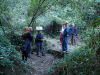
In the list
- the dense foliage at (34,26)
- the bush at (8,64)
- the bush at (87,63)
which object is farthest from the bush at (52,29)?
the bush at (8,64)

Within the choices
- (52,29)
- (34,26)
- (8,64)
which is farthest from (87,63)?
(52,29)

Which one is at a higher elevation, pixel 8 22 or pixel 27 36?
pixel 8 22

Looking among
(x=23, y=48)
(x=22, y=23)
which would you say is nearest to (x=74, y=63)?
(x=23, y=48)

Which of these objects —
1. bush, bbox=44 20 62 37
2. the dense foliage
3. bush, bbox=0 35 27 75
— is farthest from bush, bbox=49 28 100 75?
bush, bbox=44 20 62 37

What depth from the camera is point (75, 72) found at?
3.93 meters

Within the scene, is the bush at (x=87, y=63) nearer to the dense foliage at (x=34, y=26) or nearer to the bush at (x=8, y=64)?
the dense foliage at (x=34, y=26)

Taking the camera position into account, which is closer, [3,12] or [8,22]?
[3,12]

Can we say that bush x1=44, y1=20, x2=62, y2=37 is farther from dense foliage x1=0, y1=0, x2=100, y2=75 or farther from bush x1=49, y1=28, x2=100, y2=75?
bush x1=49, y1=28, x2=100, y2=75

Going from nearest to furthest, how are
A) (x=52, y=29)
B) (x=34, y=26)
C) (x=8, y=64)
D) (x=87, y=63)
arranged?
1. (x=8, y=64)
2. (x=87, y=63)
3. (x=34, y=26)
4. (x=52, y=29)

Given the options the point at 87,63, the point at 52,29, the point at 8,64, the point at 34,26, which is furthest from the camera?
the point at 52,29

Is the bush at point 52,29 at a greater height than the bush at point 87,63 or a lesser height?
greater

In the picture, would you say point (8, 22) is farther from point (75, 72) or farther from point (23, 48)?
point (75, 72)

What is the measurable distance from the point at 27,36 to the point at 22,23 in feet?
9.99

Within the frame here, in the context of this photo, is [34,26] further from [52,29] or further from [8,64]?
[52,29]
